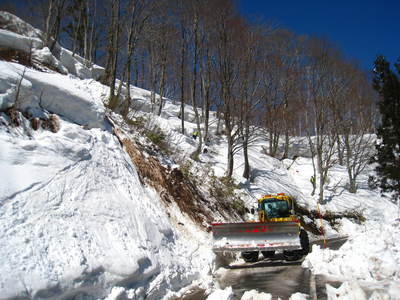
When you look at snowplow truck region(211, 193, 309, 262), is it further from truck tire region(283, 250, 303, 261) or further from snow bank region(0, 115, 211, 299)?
snow bank region(0, 115, 211, 299)

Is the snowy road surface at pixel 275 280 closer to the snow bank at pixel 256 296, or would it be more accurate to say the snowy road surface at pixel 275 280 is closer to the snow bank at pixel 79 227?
the snow bank at pixel 256 296

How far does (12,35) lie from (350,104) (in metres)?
23.7

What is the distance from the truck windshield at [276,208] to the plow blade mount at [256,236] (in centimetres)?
268

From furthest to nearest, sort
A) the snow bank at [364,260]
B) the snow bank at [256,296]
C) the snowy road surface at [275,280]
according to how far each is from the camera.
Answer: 1. the snow bank at [364,260]
2. the snowy road surface at [275,280]
3. the snow bank at [256,296]

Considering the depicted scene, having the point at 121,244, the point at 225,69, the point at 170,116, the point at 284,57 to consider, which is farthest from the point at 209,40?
the point at 121,244

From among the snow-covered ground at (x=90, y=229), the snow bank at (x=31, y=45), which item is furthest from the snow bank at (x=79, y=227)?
the snow bank at (x=31, y=45)

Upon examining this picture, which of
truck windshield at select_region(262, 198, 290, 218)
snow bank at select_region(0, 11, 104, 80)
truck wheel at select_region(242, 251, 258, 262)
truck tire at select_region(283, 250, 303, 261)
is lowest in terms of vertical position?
truck wheel at select_region(242, 251, 258, 262)

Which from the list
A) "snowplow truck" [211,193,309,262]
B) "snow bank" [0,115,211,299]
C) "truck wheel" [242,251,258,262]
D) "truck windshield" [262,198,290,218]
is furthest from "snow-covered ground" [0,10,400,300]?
"truck windshield" [262,198,290,218]

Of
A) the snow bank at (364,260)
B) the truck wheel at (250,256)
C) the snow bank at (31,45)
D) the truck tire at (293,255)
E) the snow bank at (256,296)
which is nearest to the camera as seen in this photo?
the snow bank at (256,296)

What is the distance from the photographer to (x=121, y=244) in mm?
6914

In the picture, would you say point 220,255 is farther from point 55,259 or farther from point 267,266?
point 55,259

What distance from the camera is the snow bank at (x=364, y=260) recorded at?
7.23 m

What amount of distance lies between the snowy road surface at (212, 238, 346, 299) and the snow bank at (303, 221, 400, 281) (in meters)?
0.45

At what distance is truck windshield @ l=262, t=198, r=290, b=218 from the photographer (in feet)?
41.5
